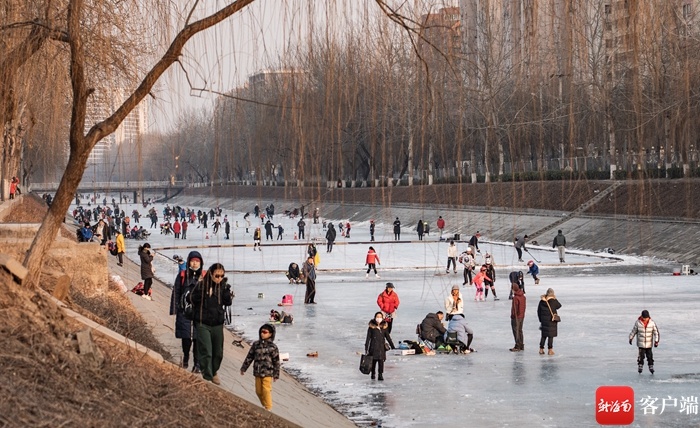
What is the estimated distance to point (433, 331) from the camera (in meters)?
19.5

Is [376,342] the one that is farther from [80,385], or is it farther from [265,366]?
[80,385]

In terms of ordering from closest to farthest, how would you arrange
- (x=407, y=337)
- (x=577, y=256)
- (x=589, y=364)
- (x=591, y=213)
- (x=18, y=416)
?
(x=18, y=416) → (x=589, y=364) → (x=407, y=337) → (x=577, y=256) → (x=591, y=213)

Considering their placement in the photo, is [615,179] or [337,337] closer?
[337,337]

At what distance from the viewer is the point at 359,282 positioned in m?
35.5

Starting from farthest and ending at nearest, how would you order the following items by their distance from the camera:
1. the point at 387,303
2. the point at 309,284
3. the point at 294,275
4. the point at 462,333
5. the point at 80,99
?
1. the point at 294,275
2. the point at 309,284
3. the point at 387,303
4. the point at 462,333
5. the point at 80,99

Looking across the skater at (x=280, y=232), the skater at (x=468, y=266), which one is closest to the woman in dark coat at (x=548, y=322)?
the skater at (x=468, y=266)

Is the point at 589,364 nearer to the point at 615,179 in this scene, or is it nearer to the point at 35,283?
the point at 35,283

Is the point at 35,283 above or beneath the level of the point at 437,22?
beneath

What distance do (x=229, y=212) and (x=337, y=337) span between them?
92.6 metres

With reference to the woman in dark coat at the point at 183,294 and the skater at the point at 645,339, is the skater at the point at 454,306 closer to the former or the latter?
the skater at the point at 645,339

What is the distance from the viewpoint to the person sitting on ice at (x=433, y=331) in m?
19.5

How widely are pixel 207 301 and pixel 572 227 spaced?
43324mm

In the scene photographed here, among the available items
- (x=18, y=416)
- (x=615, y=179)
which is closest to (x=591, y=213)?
(x=615, y=179)

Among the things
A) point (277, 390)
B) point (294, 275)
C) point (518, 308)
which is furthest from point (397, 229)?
point (277, 390)
